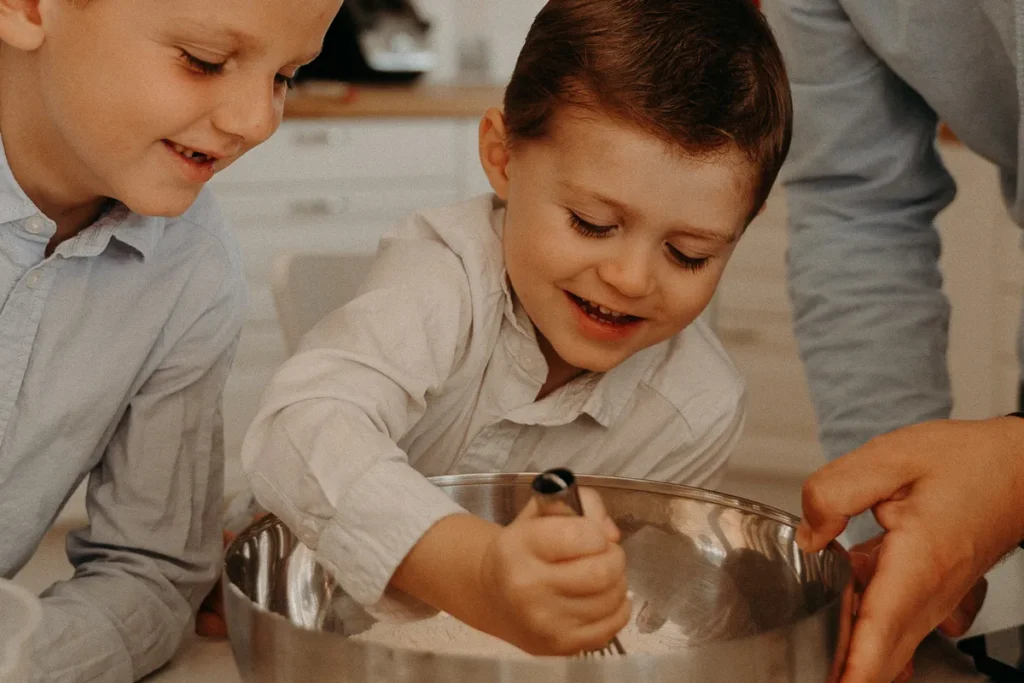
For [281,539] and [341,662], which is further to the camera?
[281,539]

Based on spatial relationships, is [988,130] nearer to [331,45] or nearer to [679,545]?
[679,545]

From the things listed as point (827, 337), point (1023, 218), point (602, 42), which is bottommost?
point (827, 337)

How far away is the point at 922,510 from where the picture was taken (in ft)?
2.11

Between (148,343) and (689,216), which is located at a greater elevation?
(689,216)

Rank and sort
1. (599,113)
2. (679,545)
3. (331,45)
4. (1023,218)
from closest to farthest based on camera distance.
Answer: (679,545) → (599,113) → (1023,218) → (331,45)

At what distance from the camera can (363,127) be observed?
117 inches

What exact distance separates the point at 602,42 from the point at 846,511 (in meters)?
0.42

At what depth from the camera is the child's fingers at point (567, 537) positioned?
522mm

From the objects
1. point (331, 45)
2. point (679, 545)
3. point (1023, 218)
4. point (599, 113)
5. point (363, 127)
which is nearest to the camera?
point (679, 545)

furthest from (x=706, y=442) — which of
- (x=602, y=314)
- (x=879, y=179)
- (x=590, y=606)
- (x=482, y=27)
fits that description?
(x=482, y=27)

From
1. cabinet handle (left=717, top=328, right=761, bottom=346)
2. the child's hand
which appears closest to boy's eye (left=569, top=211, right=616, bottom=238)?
the child's hand

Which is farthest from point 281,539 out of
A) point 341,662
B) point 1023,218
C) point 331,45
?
point 331,45

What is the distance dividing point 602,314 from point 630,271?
0.25 feet

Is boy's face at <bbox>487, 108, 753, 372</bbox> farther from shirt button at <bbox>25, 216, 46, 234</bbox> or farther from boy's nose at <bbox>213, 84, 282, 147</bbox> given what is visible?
shirt button at <bbox>25, 216, 46, 234</bbox>
